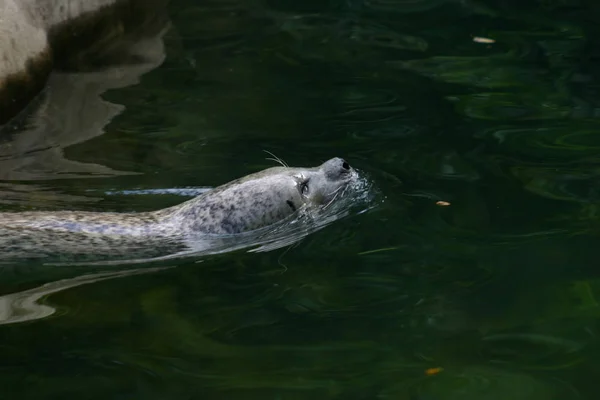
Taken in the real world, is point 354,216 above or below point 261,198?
below

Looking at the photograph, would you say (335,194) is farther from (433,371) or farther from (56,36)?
(56,36)

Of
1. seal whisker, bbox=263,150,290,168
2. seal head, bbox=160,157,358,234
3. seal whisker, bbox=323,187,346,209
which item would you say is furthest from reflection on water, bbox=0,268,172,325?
seal whisker, bbox=263,150,290,168

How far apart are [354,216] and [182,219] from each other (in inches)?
42.0

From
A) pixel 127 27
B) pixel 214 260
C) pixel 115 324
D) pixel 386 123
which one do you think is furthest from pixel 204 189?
pixel 127 27

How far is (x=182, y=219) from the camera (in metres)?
6.05

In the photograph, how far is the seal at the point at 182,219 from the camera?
5.65m

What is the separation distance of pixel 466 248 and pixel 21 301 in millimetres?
2320

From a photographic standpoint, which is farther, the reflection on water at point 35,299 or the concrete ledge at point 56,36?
the concrete ledge at point 56,36

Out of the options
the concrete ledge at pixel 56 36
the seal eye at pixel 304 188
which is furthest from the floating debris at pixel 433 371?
the concrete ledge at pixel 56 36

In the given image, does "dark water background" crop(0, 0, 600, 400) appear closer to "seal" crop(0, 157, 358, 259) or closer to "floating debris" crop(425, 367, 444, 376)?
"floating debris" crop(425, 367, 444, 376)

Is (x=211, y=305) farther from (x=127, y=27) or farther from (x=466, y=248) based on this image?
(x=127, y=27)

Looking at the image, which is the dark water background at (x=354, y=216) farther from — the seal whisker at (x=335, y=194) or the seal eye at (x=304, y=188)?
the seal eye at (x=304, y=188)

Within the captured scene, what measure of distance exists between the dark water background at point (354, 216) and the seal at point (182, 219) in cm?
33

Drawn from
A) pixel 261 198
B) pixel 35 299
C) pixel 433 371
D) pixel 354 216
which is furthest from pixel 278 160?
pixel 433 371
